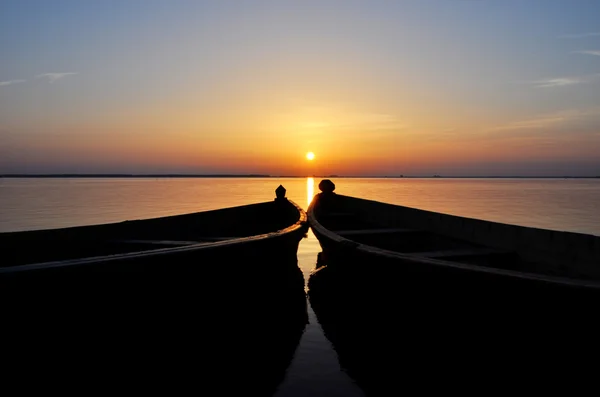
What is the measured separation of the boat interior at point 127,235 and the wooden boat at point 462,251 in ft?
9.21

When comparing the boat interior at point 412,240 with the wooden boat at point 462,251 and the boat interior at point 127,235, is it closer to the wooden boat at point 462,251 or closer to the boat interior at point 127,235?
the wooden boat at point 462,251

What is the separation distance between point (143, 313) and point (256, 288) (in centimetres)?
310

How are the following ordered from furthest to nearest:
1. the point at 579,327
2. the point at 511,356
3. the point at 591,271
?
the point at 591,271 → the point at 511,356 → the point at 579,327

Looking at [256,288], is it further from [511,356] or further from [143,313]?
[511,356]

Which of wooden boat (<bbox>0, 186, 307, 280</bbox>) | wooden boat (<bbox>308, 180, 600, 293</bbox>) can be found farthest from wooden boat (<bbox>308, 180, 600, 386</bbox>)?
wooden boat (<bbox>0, 186, 307, 280</bbox>)

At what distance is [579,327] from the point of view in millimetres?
3752

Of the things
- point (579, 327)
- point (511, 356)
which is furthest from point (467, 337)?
point (579, 327)

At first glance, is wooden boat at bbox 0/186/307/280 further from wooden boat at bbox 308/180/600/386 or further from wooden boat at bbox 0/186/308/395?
wooden boat at bbox 308/180/600/386

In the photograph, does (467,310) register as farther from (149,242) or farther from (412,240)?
(149,242)

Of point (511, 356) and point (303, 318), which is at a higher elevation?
point (511, 356)

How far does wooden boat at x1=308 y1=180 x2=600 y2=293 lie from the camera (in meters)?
4.52

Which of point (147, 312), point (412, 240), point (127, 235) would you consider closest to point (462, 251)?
point (412, 240)

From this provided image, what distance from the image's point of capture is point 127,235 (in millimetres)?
10711

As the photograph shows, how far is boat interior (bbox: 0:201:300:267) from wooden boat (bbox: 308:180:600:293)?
281 cm
